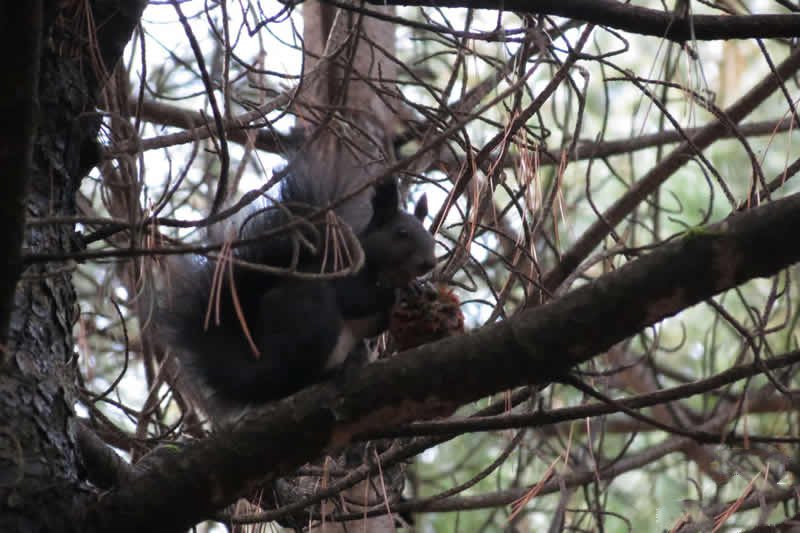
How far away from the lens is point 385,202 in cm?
195

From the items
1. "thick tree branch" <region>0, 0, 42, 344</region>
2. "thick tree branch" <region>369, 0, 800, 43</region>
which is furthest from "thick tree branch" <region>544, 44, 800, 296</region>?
"thick tree branch" <region>0, 0, 42, 344</region>

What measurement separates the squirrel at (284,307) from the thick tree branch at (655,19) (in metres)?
0.43

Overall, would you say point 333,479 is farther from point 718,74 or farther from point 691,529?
point 718,74

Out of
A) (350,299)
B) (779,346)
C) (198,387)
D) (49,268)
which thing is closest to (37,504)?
(49,268)

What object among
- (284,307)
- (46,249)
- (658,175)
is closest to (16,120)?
(46,249)

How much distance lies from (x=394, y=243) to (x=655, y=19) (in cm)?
58

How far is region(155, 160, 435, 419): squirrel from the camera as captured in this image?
1.76 meters

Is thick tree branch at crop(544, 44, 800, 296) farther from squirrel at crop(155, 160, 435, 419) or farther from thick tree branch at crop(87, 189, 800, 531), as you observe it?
thick tree branch at crop(87, 189, 800, 531)

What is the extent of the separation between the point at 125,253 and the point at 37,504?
0.39 m

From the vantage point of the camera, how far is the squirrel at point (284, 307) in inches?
69.1

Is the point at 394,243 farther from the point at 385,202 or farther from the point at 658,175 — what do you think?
the point at 658,175

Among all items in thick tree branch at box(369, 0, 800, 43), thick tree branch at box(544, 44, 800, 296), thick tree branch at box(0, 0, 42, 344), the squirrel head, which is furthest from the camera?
thick tree branch at box(544, 44, 800, 296)

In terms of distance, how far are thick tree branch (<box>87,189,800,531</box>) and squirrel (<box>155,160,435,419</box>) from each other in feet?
1.24

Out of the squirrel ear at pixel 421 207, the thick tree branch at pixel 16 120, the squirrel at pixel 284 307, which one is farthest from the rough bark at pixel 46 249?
the squirrel ear at pixel 421 207
